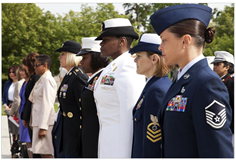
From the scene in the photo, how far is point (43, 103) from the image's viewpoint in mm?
6305

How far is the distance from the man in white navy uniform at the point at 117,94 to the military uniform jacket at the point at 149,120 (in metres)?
0.28

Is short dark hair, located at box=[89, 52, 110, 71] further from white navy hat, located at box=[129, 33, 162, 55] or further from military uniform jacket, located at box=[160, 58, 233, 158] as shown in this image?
military uniform jacket, located at box=[160, 58, 233, 158]

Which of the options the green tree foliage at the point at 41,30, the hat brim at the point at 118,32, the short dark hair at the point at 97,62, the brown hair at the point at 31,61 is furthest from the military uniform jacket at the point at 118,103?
the green tree foliage at the point at 41,30

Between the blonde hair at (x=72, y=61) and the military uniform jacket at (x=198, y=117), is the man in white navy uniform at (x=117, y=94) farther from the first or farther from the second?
the blonde hair at (x=72, y=61)

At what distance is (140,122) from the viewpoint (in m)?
2.99

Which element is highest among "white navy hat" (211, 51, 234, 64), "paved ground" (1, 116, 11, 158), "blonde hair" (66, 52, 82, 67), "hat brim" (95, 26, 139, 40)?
"hat brim" (95, 26, 139, 40)

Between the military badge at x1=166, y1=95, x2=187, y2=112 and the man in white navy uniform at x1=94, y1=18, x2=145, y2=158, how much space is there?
42.1 inches

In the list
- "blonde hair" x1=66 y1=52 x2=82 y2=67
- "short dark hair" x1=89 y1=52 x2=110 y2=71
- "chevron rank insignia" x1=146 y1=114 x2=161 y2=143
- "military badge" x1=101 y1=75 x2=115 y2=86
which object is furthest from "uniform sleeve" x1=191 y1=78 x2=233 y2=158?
"blonde hair" x1=66 y1=52 x2=82 y2=67

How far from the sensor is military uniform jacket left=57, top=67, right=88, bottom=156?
464 centimetres

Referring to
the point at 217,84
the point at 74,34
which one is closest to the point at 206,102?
the point at 217,84

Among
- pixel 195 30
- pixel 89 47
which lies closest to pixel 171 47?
pixel 195 30

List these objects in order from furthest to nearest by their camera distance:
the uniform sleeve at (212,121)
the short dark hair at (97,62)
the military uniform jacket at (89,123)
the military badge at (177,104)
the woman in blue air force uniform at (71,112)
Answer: the woman in blue air force uniform at (71,112) < the short dark hair at (97,62) < the military uniform jacket at (89,123) < the military badge at (177,104) < the uniform sleeve at (212,121)

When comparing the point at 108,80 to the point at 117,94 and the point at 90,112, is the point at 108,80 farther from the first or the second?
the point at 90,112

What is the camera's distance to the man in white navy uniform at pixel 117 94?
338 cm
